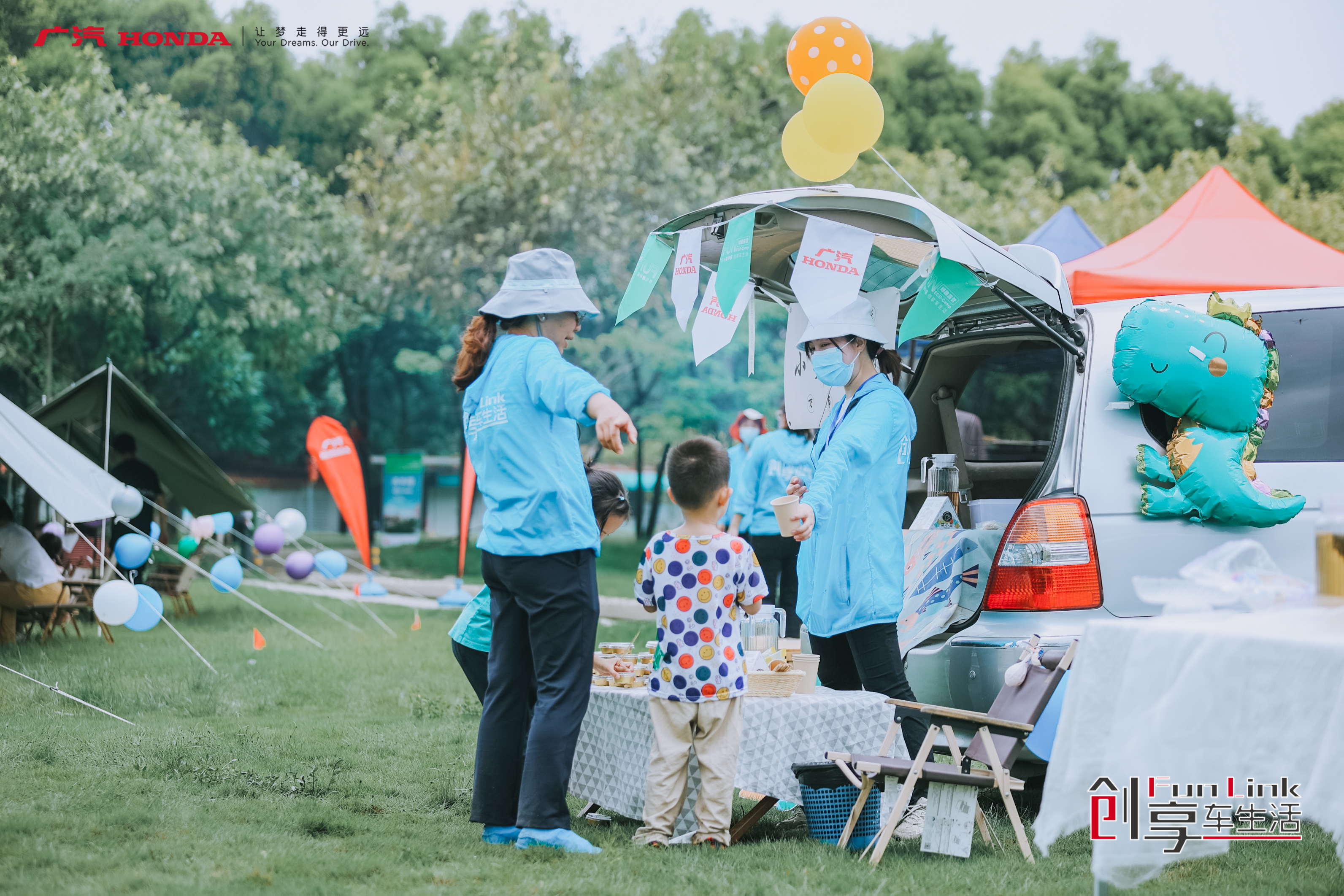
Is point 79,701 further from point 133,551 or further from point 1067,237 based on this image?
point 1067,237

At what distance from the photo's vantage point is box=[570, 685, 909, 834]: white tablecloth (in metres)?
3.88

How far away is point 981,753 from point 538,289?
83.5 inches

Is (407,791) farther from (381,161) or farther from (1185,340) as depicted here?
(381,161)

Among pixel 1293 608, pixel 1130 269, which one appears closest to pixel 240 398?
pixel 1130 269

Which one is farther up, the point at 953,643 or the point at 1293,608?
the point at 1293,608

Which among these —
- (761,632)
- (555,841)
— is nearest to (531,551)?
(555,841)

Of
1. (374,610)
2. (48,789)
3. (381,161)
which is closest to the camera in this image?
(48,789)

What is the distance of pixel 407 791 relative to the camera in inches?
179

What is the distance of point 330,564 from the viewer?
10.3 meters

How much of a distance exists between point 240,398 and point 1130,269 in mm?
18709

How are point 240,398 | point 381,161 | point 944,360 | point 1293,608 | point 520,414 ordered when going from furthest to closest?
point 240,398 → point 381,161 → point 944,360 → point 520,414 → point 1293,608

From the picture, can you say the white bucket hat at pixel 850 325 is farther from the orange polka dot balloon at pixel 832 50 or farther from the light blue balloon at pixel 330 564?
the light blue balloon at pixel 330 564

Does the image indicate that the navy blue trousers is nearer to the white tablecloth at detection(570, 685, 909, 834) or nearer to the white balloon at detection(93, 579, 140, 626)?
the white tablecloth at detection(570, 685, 909, 834)

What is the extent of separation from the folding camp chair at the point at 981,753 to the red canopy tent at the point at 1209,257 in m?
4.67
